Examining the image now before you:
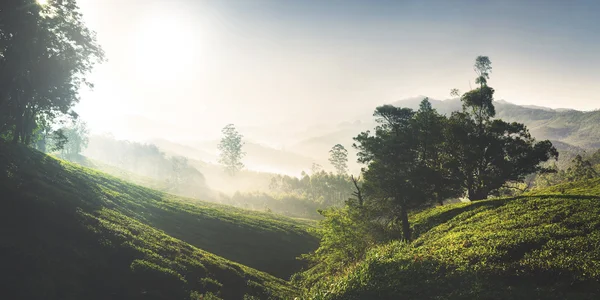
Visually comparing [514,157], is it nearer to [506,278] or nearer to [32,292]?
[506,278]

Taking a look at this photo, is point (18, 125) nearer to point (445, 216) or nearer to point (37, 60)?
point (37, 60)

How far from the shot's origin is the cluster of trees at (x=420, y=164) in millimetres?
33031

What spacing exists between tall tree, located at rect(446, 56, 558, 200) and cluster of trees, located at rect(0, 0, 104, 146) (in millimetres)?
59497

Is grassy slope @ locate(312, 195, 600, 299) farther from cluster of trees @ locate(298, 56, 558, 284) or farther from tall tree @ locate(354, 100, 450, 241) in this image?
cluster of trees @ locate(298, 56, 558, 284)

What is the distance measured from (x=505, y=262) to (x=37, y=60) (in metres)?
60.1

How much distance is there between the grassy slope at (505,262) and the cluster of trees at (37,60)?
49498mm

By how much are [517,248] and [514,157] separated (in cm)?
3123

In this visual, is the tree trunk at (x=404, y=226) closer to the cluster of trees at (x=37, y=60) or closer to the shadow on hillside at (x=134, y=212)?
the shadow on hillside at (x=134, y=212)

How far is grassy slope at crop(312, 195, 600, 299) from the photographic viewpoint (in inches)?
547

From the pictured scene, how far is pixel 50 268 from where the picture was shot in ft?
57.5

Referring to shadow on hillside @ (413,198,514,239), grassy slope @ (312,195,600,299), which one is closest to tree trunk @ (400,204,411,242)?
shadow on hillside @ (413,198,514,239)

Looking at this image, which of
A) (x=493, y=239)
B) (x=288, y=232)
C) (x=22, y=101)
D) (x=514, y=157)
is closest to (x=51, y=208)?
(x=22, y=101)

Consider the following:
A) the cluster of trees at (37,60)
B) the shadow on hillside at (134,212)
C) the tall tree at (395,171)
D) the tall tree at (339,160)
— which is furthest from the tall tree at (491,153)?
the tall tree at (339,160)

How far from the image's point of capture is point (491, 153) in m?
41.7
